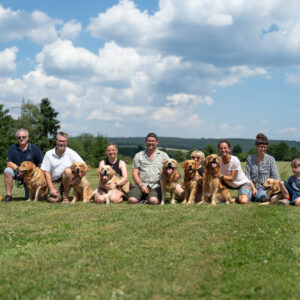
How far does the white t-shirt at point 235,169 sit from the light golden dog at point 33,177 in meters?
5.05

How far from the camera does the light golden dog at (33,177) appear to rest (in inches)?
364

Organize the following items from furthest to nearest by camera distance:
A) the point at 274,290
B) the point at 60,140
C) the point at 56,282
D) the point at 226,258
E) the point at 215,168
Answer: the point at 60,140
the point at 215,168
the point at 226,258
the point at 56,282
the point at 274,290

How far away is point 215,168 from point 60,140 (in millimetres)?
4209

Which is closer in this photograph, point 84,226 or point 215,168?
point 84,226

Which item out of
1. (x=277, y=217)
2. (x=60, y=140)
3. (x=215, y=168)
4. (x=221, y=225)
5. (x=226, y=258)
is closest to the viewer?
(x=226, y=258)

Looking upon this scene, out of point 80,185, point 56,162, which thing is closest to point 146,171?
point 80,185

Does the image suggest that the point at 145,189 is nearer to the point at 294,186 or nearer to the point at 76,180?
the point at 76,180

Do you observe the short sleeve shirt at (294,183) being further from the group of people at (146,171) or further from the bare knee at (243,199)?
the bare knee at (243,199)

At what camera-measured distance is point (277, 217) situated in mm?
6871

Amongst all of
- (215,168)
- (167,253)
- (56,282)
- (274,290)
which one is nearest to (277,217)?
(215,168)

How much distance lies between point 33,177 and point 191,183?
4.35 meters

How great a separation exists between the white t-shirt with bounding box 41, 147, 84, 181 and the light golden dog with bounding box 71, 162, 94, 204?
352mm

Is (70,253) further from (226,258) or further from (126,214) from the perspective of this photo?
(126,214)

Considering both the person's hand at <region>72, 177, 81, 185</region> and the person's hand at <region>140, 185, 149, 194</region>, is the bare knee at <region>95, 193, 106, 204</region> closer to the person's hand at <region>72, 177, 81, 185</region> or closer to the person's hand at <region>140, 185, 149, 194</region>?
the person's hand at <region>72, 177, 81, 185</region>
